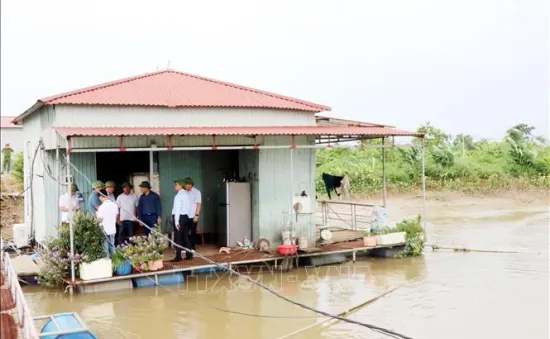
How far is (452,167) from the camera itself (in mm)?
31938

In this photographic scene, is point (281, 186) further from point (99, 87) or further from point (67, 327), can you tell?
point (67, 327)

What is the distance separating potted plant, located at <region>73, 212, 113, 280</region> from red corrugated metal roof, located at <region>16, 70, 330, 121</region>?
8.68 ft

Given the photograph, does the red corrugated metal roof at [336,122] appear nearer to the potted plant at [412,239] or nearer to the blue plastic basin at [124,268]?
the potted plant at [412,239]

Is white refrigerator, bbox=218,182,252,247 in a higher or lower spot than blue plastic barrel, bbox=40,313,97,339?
higher

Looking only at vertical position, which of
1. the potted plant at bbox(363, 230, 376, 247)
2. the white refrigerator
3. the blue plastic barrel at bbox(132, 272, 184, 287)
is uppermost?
the white refrigerator

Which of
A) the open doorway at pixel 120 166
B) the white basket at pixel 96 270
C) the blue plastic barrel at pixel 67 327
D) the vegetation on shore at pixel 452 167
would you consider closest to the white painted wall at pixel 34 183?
the open doorway at pixel 120 166

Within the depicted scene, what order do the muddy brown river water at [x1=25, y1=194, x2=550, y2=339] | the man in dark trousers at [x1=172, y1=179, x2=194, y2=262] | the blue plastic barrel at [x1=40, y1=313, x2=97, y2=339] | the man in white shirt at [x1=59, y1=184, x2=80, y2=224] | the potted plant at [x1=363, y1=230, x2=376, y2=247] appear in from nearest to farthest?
the blue plastic barrel at [x1=40, y1=313, x2=97, y2=339], the muddy brown river water at [x1=25, y1=194, x2=550, y2=339], the man in white shirt at [x1=59, y1=184, x2=80, y2=224], the man in dark trousers at [x1=172, y1=179, x2=194, y2=262], the potted plant at [x1=363, y1=230, x2=376, y2=247]

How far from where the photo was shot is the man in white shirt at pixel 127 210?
12.4m

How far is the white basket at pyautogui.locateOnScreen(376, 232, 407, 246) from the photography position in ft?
47.0

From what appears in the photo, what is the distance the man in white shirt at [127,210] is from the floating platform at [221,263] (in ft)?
3.74

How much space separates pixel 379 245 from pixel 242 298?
15.1ft

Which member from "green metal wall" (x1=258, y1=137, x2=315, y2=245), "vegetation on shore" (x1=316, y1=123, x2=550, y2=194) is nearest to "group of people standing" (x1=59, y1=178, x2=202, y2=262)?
"green metal wall" (x1=258, y1=137, x2=315, y2=245)

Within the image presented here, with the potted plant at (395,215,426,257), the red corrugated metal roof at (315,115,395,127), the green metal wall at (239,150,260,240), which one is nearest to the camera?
→ the green metal wall at (239,150,260,240)

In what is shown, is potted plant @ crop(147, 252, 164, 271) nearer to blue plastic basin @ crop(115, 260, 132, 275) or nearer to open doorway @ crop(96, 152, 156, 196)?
blue plastic basin @ crop(115, 260, 132, 275)
